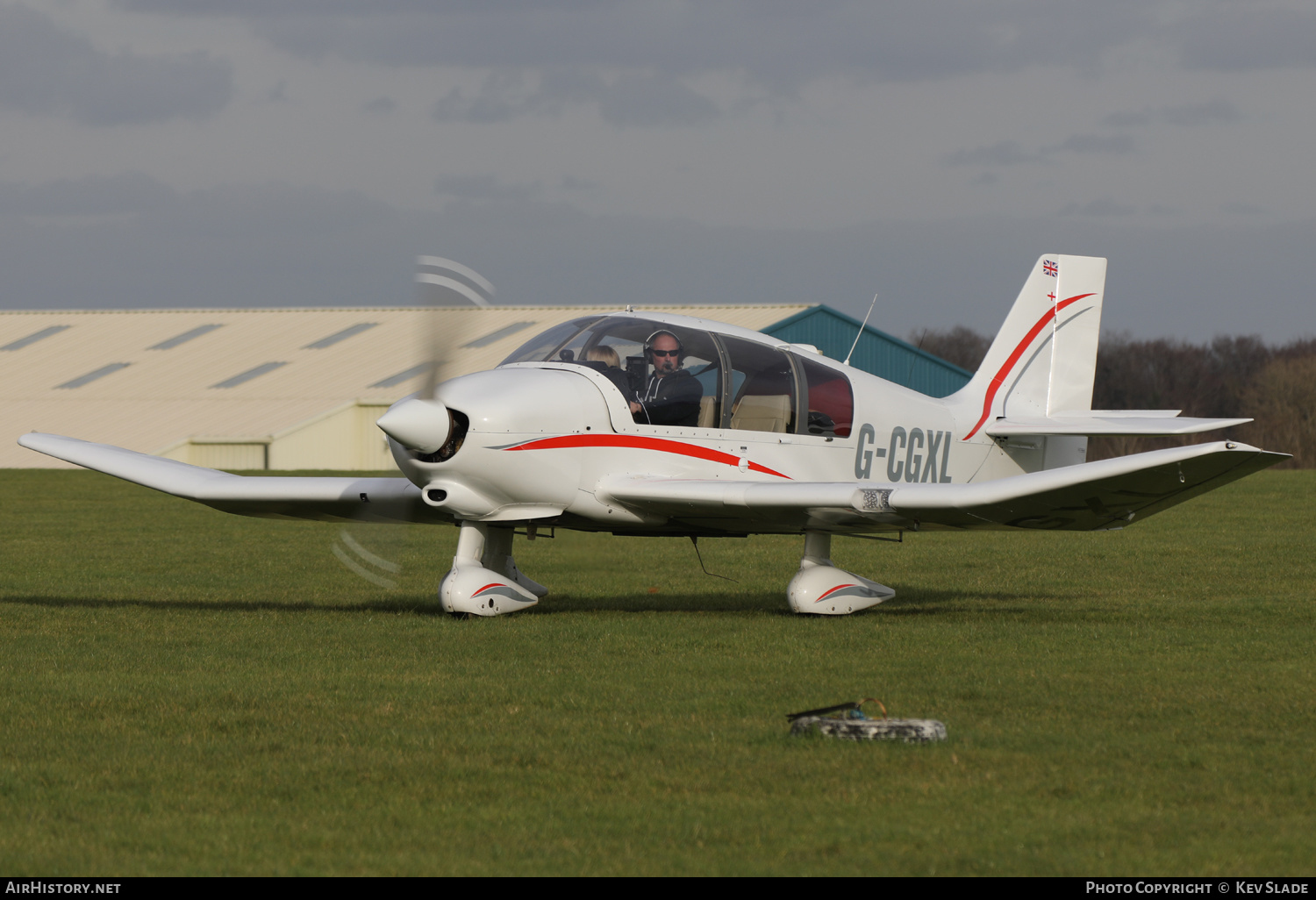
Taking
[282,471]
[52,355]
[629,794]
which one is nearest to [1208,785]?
[629,794]

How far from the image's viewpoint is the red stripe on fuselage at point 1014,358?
47.9 ft

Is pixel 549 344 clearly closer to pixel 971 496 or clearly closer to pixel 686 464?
pixel 686 464

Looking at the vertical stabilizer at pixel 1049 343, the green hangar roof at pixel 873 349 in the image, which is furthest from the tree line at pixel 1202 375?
the vertical stabilizer at pixel 1049 343

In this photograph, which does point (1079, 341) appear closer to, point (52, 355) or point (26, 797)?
point (26, 797)

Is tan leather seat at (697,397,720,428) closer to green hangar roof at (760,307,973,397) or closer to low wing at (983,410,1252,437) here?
low wing at (983,410,1252,437)

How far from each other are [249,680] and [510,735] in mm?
2294

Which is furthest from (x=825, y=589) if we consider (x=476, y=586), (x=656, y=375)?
(x=476, y=586)

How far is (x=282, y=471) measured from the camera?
43.8m

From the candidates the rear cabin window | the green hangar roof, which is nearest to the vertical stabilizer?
the rear cabin window

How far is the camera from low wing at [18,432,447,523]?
12703 mm

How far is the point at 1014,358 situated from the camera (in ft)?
49.5

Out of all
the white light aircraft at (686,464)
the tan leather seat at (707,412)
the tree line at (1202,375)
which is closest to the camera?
the white light aircraft at (686,464)

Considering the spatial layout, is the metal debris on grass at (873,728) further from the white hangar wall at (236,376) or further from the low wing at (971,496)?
the white hangar wall at (236,376)

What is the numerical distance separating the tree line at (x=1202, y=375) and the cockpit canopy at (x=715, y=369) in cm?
5966
